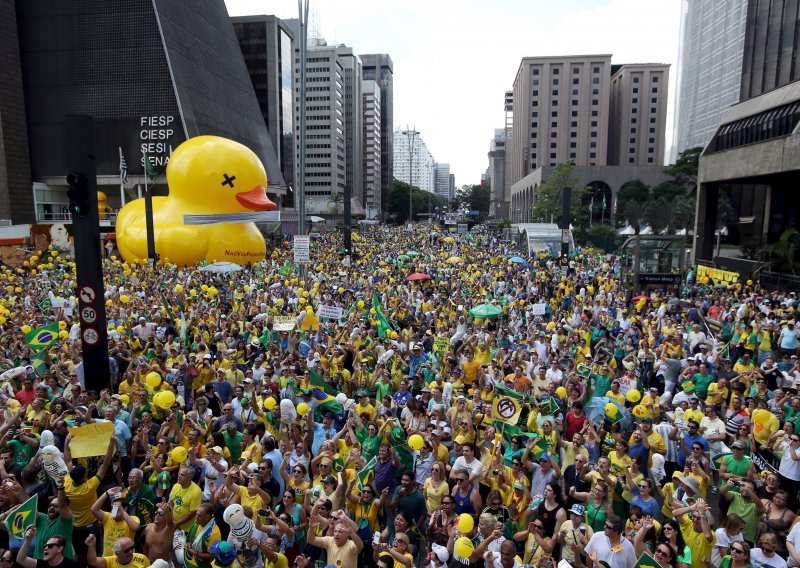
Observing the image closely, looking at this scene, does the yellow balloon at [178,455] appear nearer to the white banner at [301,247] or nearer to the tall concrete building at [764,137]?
the white banner at [301,247]

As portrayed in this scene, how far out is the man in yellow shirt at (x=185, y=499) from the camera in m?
5.57

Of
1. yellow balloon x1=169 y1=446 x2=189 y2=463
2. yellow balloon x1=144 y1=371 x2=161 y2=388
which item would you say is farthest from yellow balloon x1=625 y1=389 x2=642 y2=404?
yellow balloon x1=144 y1=371 x2=161 y2=388

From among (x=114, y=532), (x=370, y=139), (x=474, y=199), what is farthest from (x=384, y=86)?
(x=114, y=532)

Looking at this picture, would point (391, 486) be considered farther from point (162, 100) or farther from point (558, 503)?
point (162, 100)

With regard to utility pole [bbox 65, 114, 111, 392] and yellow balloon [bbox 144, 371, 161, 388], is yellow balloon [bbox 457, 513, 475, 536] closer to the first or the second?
yellow balloon [bbox 144, 371, 161, 388]

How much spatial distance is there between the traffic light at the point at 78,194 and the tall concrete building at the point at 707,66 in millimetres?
57139

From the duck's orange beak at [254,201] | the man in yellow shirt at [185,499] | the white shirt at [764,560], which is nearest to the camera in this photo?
the white shirt at [764,560]

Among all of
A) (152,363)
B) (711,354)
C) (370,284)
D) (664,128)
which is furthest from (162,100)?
(664,128)

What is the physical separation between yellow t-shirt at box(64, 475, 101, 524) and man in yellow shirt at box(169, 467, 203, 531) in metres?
0.75

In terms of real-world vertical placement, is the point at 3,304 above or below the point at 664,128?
below

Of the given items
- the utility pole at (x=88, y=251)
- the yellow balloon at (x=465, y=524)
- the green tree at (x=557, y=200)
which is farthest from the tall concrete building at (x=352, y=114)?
the yellow balloon at (x=465, y=524)

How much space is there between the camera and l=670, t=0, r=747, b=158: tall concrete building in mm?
54969

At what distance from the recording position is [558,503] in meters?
5.55

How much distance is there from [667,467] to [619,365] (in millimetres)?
4108
